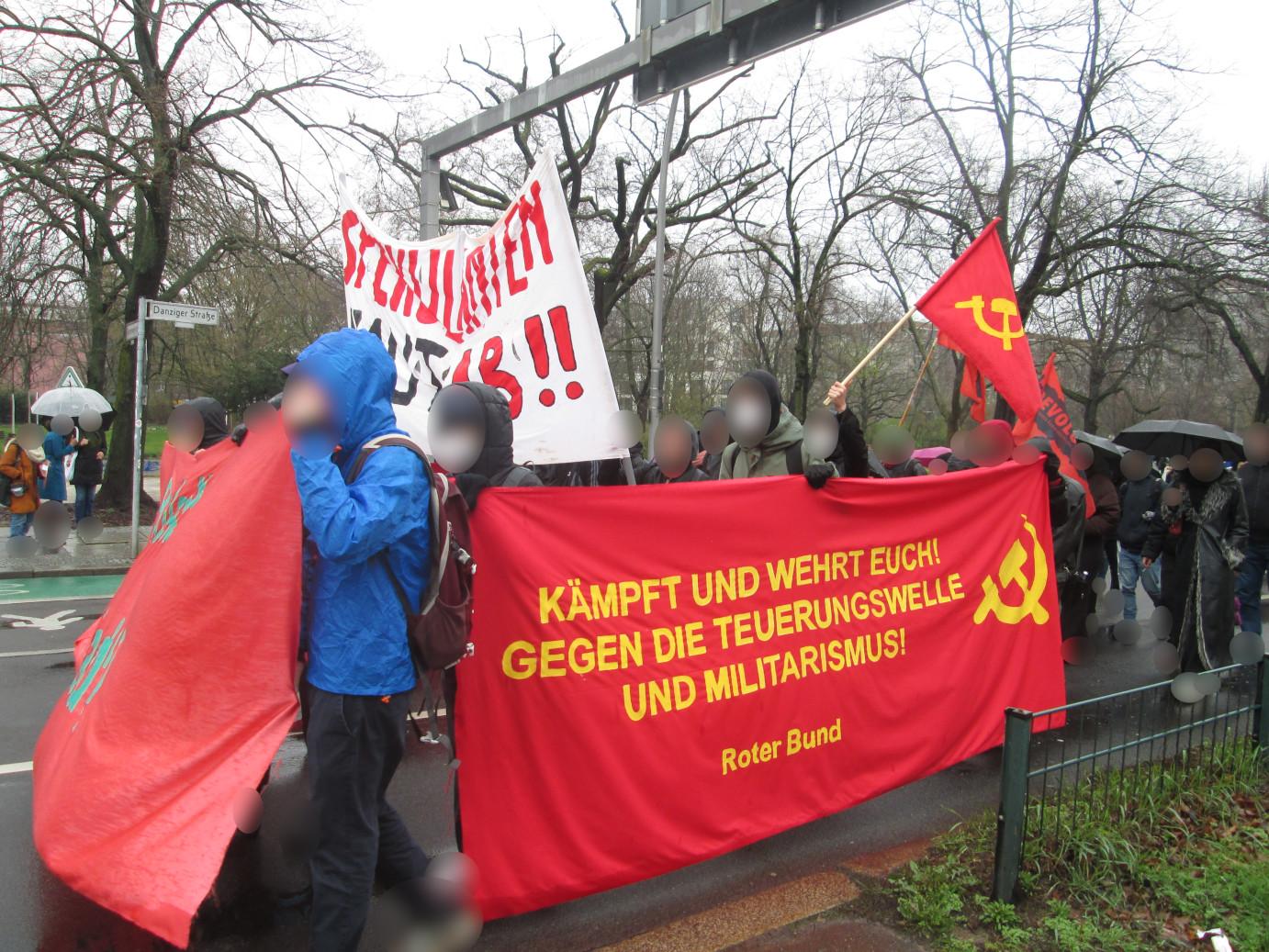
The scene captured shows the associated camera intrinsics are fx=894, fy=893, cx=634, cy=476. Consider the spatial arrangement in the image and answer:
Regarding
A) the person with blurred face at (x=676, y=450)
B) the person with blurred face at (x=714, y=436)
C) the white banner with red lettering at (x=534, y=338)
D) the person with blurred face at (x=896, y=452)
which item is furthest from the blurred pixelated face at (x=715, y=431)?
the white banner with red lettering at (x=534, y=338)

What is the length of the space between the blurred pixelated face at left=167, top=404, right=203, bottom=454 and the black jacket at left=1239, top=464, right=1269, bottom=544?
7.55 meters

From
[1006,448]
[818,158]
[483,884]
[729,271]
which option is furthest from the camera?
[729,271]

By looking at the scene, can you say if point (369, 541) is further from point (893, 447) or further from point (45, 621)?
point (45, 621)

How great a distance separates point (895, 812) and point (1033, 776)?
0.99 meters

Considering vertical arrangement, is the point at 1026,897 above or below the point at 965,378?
below

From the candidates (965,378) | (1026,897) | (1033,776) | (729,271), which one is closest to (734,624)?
(1033,776)

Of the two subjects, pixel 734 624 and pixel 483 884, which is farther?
pixel 734 624

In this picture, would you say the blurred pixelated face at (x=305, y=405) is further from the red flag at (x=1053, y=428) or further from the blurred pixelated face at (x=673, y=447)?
the blurred pixelated face at (x=673, y=447)

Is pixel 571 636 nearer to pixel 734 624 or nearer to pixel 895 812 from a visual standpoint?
pixel 734 624

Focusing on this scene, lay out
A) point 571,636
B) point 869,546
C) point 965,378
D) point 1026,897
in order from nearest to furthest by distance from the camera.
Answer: point 571,636, point 1026,897, point 869,546, point 965,378

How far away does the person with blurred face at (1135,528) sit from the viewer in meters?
8.66

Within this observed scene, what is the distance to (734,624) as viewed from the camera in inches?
134

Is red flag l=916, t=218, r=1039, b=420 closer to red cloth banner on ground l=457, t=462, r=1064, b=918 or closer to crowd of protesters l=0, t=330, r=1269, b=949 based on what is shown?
red cloth banner on ground l=457, t=462, r=1064, b=918

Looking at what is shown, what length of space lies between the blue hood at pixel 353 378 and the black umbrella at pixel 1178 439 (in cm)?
742
